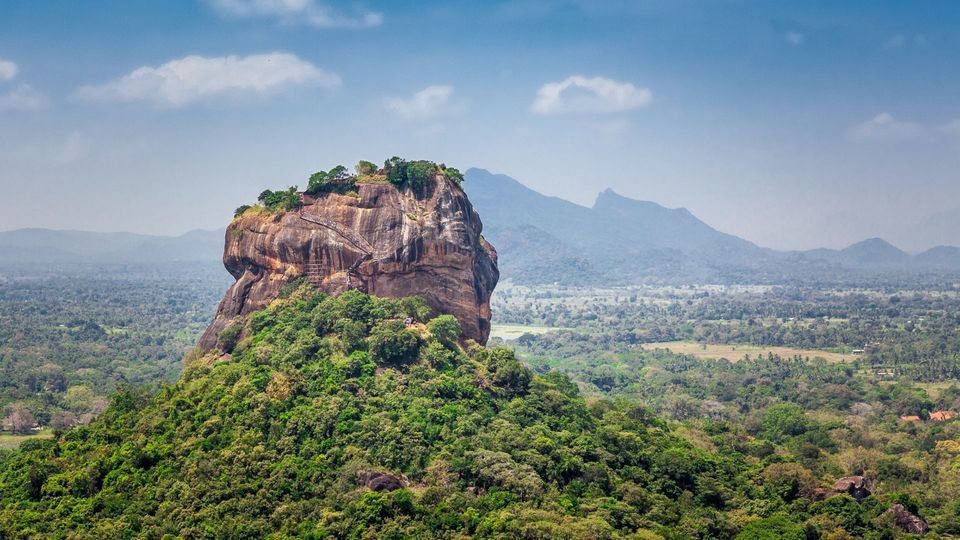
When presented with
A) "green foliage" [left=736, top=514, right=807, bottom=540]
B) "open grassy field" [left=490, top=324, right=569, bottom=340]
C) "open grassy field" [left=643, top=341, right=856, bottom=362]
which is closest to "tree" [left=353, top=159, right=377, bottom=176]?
"green foliage" [left=736, top=514, right=807, bottom=540]

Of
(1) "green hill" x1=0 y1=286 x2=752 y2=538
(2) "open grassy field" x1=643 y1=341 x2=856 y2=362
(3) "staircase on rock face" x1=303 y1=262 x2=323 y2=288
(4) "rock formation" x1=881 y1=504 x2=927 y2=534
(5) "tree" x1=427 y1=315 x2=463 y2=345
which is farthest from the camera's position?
(2) "open grassy field" x1=643 y1=341 x2=856 y2=362

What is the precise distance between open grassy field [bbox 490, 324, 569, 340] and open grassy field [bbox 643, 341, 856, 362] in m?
22.6

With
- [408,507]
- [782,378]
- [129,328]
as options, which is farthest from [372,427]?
[129,328]

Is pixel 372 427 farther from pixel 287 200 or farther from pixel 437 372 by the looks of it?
pixel 287 200

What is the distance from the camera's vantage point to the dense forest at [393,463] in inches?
1346

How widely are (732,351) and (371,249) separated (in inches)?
3546

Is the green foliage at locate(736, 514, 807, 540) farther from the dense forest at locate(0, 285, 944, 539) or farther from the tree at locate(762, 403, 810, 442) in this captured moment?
the tree at locate(762, 403, 810, 442)

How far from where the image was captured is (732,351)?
12644 centimetres

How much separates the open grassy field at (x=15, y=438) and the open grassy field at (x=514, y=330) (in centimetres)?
8095

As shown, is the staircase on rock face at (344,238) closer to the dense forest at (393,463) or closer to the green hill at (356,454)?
the dense forest at (393,463)

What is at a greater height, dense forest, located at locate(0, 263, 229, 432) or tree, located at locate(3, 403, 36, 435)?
dense forest, located at locate(0, 263, 229, 432)

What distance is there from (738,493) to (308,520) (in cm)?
1894

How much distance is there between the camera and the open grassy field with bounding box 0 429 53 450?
67.3 metres

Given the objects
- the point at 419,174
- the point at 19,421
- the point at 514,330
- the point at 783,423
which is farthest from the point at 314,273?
the point at 514,330
